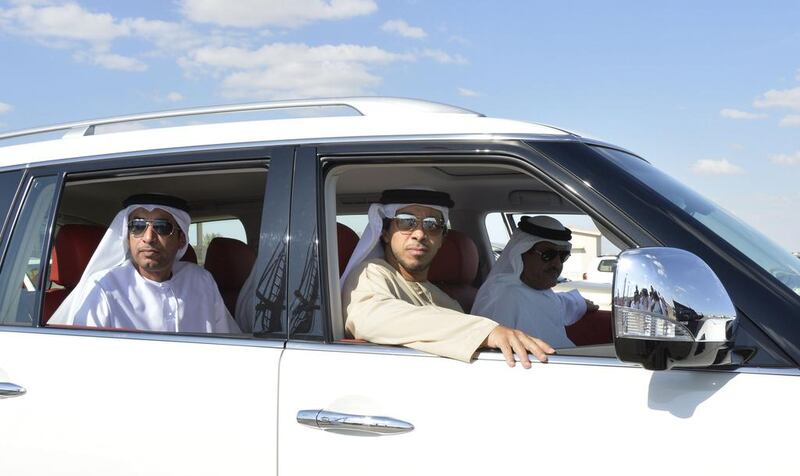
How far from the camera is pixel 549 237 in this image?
4.02 meters

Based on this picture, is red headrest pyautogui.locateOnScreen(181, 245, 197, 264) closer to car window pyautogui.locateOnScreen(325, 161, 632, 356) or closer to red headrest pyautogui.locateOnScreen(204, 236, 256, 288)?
red headrest pyautogui.locateOnScreen(204, 236, 256, 288)

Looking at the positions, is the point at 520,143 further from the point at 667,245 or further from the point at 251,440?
the point at 251,440

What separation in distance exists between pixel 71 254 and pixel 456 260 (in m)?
1.89

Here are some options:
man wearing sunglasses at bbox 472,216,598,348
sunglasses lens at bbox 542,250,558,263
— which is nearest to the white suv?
man wearing sunglasses at bbox 472,216,598,348

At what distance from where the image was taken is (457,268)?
13.6 feet

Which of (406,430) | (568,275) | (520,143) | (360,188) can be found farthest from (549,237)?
(406,430)

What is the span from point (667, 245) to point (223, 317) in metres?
1.89

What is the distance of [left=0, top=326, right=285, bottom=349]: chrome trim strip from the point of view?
232 centimetres

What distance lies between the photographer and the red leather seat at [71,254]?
11.0 feet

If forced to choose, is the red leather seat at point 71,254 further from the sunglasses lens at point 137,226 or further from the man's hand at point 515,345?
the man's hand at point 515,345

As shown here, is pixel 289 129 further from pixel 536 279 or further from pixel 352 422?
pixel 536 279

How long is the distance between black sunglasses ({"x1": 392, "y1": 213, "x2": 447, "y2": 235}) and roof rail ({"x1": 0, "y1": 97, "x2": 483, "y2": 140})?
2.03ft

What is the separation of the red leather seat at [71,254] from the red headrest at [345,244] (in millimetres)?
1176

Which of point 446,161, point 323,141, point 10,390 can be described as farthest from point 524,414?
point 10,390
